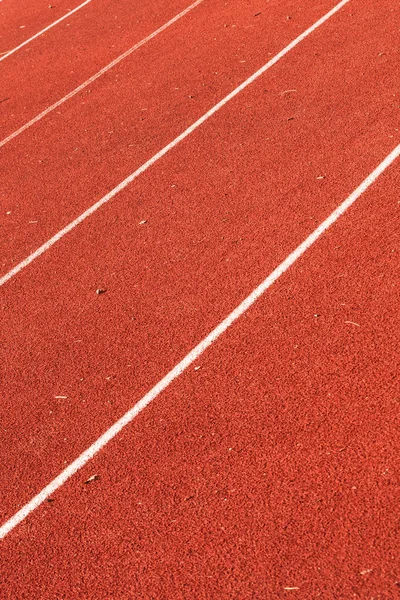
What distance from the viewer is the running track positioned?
5.43m

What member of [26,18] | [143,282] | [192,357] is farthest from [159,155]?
[26,18]

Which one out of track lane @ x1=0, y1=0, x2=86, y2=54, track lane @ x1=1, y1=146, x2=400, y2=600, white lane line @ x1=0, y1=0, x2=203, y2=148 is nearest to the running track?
track lane @ x1=1, y1=146, x2=400, y2=600

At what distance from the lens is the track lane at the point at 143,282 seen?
6961 mm

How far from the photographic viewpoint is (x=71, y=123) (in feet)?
40.2

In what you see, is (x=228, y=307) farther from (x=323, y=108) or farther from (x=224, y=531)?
(x=323, y=108)

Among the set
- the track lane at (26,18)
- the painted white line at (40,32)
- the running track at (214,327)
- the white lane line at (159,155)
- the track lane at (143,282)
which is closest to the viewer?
the running track at (214,327)

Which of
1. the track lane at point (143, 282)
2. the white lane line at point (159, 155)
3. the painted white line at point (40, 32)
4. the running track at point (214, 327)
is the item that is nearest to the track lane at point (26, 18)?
the painted white line at point (40, 32)

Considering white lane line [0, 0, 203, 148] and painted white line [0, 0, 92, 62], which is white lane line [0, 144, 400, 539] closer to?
white lane line [0, 0, 203, 148]

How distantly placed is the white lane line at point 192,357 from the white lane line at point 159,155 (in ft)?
8.71

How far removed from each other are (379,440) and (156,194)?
464 cm

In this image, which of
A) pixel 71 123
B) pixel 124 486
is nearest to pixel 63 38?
pixel 71 123

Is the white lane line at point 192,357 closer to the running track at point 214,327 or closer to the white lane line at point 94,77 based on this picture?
the running track at point 214,327

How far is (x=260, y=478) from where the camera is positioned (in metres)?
5.79

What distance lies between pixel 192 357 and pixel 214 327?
37 cm
